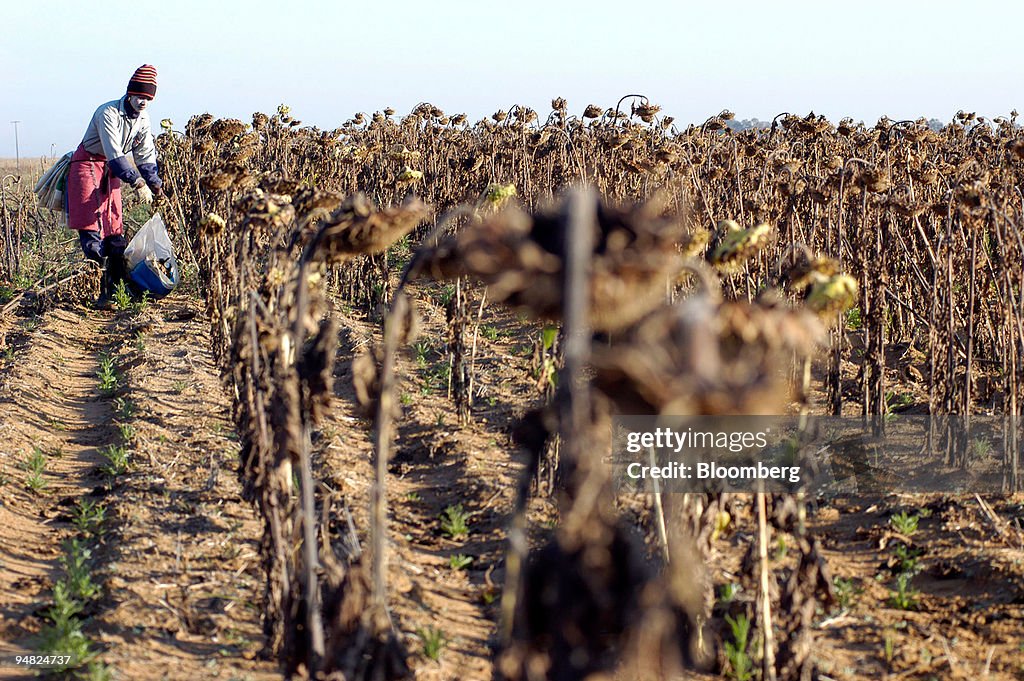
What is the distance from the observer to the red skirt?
838 cm

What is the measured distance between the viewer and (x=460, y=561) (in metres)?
4.17

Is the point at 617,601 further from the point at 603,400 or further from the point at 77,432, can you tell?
the point at 77,432

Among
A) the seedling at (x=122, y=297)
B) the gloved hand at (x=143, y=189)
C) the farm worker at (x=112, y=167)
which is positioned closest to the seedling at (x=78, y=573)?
the gloved hand at (x=143, y=189)

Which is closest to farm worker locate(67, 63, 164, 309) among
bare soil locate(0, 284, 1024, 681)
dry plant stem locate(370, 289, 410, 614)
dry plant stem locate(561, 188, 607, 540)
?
bare soil locate(0, 284, 1024, 681)

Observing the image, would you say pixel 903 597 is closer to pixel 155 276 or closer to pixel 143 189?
pixel 143 189

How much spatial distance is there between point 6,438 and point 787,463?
4300mm

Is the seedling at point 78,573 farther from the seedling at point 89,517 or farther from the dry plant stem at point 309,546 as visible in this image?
the dry plant stem at point 309,546

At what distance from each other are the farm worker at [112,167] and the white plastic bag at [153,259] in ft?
0.45

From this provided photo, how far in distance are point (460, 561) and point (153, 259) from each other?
585 cm

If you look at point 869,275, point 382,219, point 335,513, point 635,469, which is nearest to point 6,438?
point 335,513

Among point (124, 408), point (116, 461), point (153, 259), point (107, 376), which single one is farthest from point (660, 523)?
point (153, 259)

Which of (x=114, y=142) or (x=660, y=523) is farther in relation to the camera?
(x=114, y=142)

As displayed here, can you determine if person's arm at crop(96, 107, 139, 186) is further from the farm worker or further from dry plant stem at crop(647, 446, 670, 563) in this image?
dry plant stem at crop(647, 446, 670, 563)

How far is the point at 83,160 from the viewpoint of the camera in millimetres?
8398
